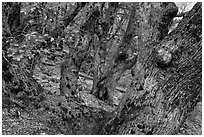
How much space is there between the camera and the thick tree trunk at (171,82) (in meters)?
3.38

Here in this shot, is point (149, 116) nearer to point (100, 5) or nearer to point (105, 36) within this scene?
point (100, 5)

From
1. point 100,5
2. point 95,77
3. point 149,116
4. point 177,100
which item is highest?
point 100,5

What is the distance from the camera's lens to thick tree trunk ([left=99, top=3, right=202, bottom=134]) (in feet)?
11.1

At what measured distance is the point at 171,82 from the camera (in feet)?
11.3

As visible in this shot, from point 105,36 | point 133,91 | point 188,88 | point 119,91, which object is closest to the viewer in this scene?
point 188,88

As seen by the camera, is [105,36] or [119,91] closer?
[105,36]

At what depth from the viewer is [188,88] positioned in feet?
11.3

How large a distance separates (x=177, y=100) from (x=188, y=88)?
183 millimetres

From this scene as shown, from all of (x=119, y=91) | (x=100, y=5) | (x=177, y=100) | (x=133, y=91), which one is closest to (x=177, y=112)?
(x=177, y=100)

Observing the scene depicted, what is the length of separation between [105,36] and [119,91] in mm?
4858

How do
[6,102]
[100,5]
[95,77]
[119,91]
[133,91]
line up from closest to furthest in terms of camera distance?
[133,91] → [6,102] → [100,5] → [95,77] → [119,91]

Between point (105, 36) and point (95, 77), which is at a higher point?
point (105, 36)

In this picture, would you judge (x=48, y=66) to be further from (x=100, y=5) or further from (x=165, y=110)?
(x=165, y=110)

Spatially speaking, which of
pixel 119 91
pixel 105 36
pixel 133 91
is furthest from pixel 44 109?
pixel 119 91
